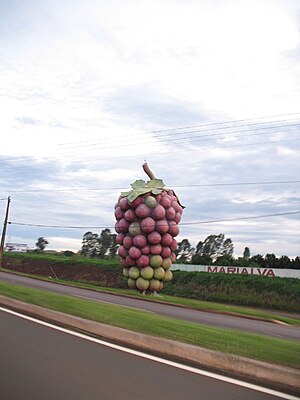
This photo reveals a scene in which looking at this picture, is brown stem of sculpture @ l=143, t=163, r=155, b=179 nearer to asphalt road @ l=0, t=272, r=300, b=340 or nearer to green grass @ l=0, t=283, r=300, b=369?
asphalt road @ l=0, t=272, r=300, b=340

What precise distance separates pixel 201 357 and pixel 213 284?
123ft

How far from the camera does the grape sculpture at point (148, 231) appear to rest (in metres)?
32.3

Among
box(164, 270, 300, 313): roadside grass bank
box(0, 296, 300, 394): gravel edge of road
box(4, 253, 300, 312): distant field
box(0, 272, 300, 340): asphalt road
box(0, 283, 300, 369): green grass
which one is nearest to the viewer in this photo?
box(0, 296, 300, 394): gravel edge of road

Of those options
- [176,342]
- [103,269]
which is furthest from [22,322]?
[103,269]

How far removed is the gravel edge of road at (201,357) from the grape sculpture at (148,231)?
72.0 feet

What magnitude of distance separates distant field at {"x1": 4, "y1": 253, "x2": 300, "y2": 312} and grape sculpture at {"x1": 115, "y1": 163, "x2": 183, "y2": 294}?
9497 millimetres

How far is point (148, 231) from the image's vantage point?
32156mm

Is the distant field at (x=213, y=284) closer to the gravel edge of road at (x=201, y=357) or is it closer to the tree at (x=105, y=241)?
the gravel edge of road at (x=201, y=357)

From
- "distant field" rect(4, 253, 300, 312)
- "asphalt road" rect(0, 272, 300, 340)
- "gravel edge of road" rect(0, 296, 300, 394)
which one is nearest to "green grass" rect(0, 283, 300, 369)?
"gravel edge of road" rect(0, 296, 300, 394)

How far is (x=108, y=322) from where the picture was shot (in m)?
10.0

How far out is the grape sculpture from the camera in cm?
3231

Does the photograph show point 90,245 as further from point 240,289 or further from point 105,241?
point 240,289

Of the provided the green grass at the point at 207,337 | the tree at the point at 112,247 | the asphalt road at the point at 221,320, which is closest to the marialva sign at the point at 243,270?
the asphalt road at the point at 221,320

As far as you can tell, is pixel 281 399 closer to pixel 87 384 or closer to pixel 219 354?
pixel 219 354
